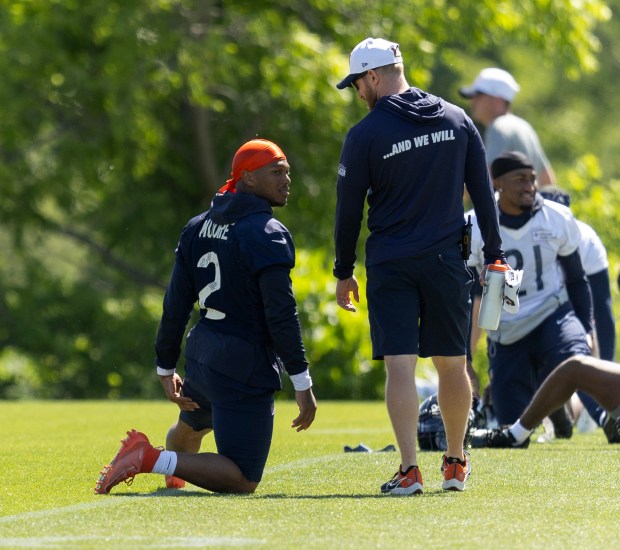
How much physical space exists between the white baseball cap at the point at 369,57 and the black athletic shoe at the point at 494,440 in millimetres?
3141

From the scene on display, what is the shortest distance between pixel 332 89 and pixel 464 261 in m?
14.9

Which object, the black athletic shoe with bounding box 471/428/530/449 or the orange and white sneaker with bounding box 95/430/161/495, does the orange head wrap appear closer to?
the orange and white sneaker with bounding box 95/430/161/495

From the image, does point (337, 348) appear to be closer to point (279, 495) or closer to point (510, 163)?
point (510, 163)

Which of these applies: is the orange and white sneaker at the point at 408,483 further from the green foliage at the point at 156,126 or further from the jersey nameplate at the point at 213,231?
the green foliage at the point at 156,126

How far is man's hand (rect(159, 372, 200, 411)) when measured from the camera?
7.17 meters

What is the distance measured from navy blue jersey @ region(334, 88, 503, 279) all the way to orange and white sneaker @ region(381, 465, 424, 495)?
950 millimetres

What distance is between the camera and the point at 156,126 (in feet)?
75.1

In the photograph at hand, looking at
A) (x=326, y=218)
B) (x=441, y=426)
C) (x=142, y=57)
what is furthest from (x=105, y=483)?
(x=326, y=218)

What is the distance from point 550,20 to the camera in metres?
22.9

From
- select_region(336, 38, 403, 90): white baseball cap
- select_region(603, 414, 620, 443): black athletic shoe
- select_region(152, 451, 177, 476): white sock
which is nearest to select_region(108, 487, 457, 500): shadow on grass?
select_region(152, 451, 177, 476): white sock

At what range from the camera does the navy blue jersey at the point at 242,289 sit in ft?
22.4

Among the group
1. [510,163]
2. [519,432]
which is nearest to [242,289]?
[519,432]

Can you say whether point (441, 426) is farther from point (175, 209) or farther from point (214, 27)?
point (175, 209)

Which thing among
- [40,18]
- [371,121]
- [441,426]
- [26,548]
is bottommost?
[441,426]
